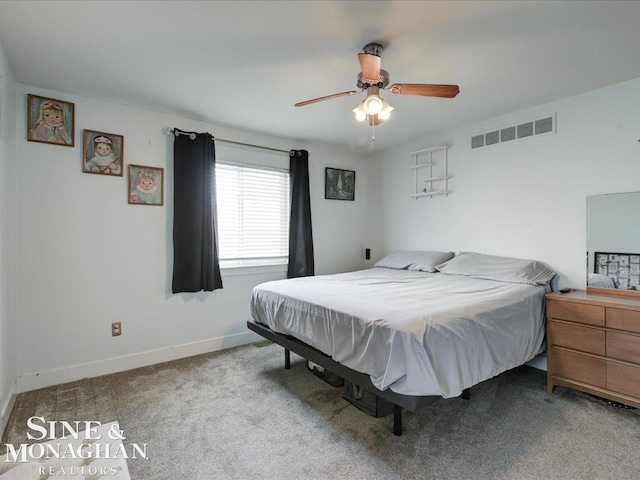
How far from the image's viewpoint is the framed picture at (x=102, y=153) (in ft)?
9.20

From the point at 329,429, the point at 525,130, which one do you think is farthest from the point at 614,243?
the point at 329,429

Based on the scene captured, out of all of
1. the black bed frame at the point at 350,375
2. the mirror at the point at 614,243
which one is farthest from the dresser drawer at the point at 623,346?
the black bed frame at the point at 350,375

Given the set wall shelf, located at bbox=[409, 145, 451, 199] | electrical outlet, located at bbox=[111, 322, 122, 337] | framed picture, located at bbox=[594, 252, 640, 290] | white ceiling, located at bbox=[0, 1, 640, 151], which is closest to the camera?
white ceiling, located at bbox=[0, 1, 640, 151]

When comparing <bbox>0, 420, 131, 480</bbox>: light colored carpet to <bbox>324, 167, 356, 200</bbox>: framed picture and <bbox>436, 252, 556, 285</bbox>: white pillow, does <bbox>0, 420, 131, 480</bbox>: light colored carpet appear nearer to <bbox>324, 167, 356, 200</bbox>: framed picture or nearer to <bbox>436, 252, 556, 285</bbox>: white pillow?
<bbox>436, 252, 556, 285</bbox>: white pillow

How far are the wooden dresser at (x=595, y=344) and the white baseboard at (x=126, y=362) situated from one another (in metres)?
2.89

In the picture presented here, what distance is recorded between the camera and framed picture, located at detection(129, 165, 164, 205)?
3.03 meters

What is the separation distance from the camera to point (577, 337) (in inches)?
94.1

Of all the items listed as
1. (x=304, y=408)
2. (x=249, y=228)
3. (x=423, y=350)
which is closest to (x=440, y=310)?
(x=423, y=350)

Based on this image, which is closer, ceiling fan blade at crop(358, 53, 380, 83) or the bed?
the bed

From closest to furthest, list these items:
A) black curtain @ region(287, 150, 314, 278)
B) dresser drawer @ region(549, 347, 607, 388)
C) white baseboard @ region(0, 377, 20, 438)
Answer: white baseboard @ region(0, 377, 20, 438)
dresser drawer @ region(549, 347, 607, 388)
black curtain @ region(287, 150, 314, 278)

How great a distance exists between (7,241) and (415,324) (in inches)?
111

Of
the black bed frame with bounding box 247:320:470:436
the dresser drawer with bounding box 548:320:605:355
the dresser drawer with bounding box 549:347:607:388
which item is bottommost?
the dresser drawer with bounding box 549:347:607:388

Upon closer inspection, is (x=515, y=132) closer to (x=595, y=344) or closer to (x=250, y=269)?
(x=595, y=344)

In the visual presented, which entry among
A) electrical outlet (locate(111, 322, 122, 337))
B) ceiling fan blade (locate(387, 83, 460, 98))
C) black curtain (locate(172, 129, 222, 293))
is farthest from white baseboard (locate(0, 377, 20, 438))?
ceiling fan blade (locate(387, 83, 460, 98))
